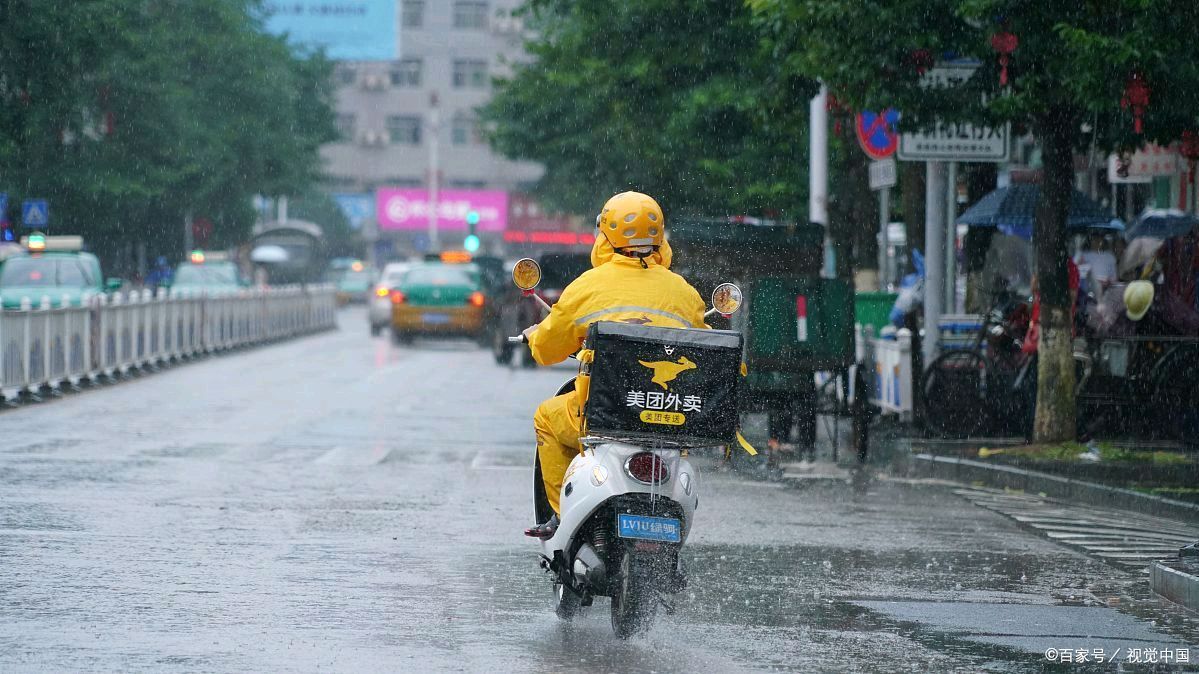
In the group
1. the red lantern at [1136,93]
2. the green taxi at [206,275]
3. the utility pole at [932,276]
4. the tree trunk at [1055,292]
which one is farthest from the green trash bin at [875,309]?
the green taxi at [206,275]

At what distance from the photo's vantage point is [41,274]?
97.8 ft

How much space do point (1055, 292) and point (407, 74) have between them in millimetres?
85086

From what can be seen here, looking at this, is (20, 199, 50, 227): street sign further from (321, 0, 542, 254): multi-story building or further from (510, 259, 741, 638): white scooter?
(321, 0, 542, 254): multi-story building

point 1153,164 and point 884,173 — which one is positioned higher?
point 1153,164

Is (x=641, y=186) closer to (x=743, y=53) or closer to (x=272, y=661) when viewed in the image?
(x=743, y=53)

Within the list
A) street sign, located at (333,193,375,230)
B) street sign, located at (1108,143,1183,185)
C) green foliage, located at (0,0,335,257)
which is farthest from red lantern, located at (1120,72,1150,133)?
street sign, located at (333,193,375,230)

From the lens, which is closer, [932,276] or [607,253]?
[607,253]

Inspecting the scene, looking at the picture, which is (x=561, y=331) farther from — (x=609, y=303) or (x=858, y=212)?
(x=858, y=212)

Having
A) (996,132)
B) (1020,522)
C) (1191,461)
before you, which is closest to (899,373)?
(996,132)

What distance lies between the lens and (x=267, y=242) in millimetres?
78688

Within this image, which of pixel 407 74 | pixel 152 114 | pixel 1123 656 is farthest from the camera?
pixel 407 74

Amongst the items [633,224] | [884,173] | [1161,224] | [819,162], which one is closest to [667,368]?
[633,224]

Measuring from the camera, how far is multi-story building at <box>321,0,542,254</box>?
315 ft

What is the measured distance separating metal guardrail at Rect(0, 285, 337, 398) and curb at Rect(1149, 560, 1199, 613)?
542 inches
